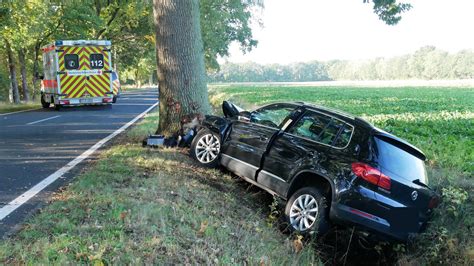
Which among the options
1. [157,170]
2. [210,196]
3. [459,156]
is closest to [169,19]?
[157,170]

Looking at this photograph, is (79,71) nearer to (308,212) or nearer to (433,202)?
(308,212)

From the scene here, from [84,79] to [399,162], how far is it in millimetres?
15349

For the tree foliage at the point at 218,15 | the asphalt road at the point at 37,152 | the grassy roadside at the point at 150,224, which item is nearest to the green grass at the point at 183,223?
Answer: the grassy roadside at the point at 150,224

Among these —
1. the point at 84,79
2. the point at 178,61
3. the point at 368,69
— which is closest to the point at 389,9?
the point at 178,61

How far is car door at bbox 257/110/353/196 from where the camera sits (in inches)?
195

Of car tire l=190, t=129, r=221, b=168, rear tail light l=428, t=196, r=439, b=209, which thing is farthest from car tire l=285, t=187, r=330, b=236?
car tire l=190, t=129, r=221, b=168

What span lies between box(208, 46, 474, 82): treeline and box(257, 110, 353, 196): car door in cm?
11194

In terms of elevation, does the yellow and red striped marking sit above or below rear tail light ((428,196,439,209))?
above

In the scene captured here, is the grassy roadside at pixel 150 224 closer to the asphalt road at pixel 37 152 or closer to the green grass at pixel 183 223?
the green grass at pixel 183 223

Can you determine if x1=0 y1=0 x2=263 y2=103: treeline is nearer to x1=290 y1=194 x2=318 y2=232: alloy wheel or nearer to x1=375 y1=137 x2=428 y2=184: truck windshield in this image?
x1=290 y1=194 x2=318 y2=232: alloy wheel

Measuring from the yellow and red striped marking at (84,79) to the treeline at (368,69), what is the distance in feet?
327

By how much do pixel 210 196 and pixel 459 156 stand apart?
189 inches

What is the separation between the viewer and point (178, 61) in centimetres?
810

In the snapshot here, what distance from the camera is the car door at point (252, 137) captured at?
20.0 ft
